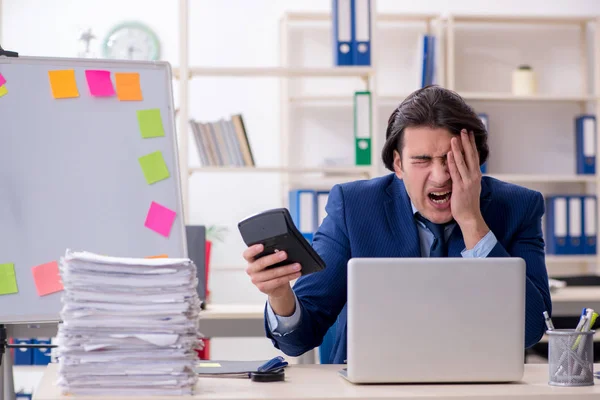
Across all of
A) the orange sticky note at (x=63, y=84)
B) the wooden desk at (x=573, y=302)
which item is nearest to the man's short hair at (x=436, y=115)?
the orange sticky note at (x=63, y=84)

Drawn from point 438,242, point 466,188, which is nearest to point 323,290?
point 438,242

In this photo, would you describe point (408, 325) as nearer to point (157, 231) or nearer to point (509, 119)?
point (157, 231)

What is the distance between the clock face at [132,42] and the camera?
15.4ft

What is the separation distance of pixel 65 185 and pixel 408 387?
3.56ft

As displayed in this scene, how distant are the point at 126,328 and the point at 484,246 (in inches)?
31.5

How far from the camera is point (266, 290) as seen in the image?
1.55 metres

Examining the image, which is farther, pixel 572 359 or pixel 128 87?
pixel 128 87

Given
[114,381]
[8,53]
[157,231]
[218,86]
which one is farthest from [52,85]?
[218,86]

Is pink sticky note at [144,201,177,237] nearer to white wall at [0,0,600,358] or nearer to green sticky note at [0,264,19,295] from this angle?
green sticky note at [0,264,19,295]

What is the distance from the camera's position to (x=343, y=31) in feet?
12.7

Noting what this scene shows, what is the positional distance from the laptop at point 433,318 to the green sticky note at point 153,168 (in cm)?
92

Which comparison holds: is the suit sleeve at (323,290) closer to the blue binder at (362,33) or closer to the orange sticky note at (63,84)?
the orange sticky note at (63,84)

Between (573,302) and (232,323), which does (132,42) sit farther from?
(573,302)

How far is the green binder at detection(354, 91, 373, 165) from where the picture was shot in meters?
3.87
